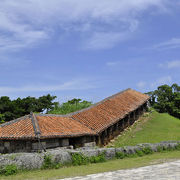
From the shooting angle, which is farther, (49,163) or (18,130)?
(18,130)

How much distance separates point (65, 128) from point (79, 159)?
21.3ft

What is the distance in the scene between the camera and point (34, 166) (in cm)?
977

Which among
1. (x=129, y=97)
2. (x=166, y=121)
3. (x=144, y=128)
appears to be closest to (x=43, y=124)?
(x=144, y=128)

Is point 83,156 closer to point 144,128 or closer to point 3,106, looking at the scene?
point 144,128

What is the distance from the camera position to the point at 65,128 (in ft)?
57.5

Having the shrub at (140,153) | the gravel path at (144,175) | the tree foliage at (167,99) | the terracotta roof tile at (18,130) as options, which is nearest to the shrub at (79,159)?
the gravel path at (144,175)

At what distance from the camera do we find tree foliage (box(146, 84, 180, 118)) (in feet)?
143

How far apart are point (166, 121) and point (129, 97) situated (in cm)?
496

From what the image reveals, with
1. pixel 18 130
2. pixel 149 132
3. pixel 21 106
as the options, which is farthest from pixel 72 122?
pixel 21 106

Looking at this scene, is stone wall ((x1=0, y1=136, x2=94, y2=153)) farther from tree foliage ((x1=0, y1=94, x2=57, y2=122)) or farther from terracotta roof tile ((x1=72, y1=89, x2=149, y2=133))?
tree foliage ((x1=0, y1=94, x2=57, y2=122))

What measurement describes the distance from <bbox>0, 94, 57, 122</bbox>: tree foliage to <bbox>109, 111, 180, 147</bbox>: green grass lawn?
16156 mm

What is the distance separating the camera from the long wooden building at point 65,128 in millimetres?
Result: 14789

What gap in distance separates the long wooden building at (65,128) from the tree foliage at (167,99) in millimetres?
18591

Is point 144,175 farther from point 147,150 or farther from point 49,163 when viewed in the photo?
point 147,150
